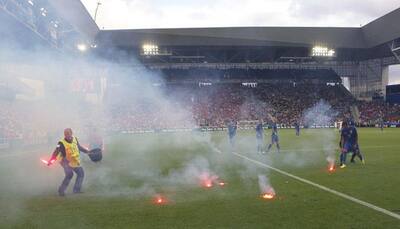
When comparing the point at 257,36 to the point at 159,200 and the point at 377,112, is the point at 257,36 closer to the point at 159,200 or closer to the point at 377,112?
the point at 377,112

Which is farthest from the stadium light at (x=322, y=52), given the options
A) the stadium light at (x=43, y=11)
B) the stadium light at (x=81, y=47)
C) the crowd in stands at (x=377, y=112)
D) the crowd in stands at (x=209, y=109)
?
the stadium light at (x=43, y=11)

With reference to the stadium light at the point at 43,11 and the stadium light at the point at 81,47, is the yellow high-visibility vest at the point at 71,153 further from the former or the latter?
the stadium light at the point at 81,47

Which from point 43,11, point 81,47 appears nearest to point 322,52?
point 81,47

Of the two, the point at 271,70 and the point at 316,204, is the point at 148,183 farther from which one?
the point at 271,70

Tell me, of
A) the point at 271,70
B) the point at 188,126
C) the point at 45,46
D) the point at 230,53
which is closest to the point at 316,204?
the point at 45,46

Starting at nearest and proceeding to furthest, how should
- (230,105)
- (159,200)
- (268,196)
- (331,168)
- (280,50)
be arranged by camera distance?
(159,200)
(268,196)
(331,168)
(230,105)
(280,50)

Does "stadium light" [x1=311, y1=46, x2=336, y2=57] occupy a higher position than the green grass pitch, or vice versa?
"stadium light" [x1=311, y1=46, x2=336, y2=57]

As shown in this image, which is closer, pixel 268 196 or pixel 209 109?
pixel 268 196

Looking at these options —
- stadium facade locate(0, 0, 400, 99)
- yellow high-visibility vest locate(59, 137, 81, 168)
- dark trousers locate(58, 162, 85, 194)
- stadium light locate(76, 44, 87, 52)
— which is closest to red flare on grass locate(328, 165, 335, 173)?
dark trousers locate(58, 162, 85, 194)

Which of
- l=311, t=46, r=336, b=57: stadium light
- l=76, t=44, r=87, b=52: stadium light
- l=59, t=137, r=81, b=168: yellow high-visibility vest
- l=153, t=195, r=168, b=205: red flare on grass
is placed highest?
l=311, t=46, r=336, b=57: stadium light

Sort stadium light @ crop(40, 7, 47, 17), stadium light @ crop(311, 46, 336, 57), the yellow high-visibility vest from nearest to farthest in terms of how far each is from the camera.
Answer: the yellow high-visibility vest, stadium light @ crop(40, 7, 47, 17), stadium light @ crop(311, 46, 336, 57)

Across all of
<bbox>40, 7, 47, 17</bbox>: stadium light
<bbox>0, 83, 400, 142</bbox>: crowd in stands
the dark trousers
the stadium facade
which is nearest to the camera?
the dark trousers

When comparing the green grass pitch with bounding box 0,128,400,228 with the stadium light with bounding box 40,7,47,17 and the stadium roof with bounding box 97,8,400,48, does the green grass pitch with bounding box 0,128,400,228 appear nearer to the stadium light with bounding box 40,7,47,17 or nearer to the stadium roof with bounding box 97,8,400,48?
the stadium light with bounding box 40,7,47,17

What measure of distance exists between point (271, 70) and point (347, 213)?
213 feet
